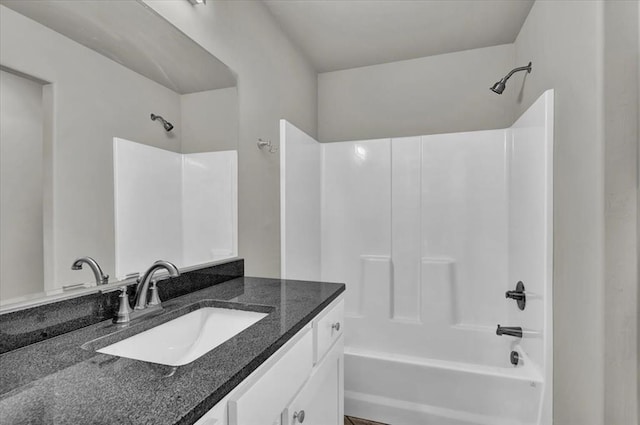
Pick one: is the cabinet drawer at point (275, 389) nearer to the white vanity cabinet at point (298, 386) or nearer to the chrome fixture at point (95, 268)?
the white vanity cabinet at point (298, 386)

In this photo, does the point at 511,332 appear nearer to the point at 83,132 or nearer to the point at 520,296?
the point at 520,296

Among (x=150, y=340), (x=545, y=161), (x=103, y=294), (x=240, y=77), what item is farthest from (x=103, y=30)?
(x=545, y=161)

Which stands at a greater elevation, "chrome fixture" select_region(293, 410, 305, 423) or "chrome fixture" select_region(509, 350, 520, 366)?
"chrome fixture" select_region(293, 410, 305, 423)

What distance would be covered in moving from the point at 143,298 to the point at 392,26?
2165 mm

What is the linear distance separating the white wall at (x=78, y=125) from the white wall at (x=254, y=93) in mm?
473

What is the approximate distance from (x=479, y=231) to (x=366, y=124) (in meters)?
1.24

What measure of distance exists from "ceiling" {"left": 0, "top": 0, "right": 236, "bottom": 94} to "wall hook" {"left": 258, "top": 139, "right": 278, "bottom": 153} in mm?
354

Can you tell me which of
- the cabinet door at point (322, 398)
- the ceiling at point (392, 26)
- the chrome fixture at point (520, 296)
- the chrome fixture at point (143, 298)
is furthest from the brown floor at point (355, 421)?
the ceiling at point (392, 26)

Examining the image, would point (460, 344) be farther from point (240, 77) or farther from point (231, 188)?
point (240, 77)

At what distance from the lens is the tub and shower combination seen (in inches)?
71.9

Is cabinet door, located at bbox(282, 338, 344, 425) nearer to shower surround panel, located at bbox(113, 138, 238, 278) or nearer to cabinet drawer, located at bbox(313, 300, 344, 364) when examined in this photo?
cabinet drawer, located at bbox(313, 300, 344, 364)

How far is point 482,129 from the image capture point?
99.2 inches

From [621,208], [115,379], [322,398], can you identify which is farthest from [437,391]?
[115,379]

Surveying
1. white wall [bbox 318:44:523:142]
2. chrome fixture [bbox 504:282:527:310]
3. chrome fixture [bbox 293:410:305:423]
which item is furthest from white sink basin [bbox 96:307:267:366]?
white wall [bbox 318:44:523:142]
